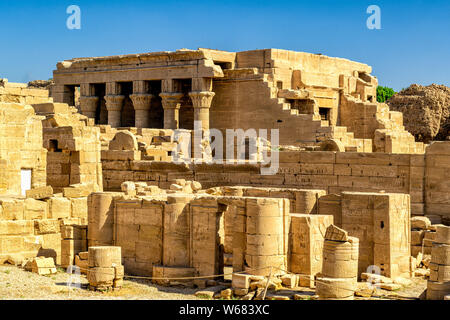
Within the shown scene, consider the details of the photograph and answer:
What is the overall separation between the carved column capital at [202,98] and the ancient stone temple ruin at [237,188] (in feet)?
0.19

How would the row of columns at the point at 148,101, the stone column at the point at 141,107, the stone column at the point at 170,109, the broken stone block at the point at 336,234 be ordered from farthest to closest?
the stone column at the point at 141,107 → the stone column at the point at 170,109 → the row of columns at the point at 148,101 → the broken stone block at the point at 336,234

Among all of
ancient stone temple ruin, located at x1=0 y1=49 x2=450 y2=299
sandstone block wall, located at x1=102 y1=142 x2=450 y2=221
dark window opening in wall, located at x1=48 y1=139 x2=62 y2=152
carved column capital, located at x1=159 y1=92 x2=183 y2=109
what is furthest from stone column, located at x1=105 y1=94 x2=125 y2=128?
dark window opening in wall, located at x1=48 y1=139 x2=62 y2=152

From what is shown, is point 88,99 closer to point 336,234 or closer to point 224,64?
point 224,64

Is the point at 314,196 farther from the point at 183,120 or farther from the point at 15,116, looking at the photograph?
the point at 183,120

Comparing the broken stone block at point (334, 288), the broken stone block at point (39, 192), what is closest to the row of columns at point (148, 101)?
the broken stone block at point (39, 192)

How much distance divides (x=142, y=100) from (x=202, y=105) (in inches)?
153

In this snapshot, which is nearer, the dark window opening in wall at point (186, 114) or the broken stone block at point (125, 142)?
the broken stone block at point (125, 142)

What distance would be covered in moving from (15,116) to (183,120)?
15219mm

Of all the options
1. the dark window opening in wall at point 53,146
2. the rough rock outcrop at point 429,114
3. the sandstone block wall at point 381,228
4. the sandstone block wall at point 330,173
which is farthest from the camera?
the rough rock outcrop at point 429,114

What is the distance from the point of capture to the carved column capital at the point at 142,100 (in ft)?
103

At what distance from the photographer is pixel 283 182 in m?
20.6

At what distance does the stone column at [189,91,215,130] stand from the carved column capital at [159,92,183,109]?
4.31ft

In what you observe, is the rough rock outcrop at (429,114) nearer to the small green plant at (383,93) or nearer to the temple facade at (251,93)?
the temple facade at (251,93)
